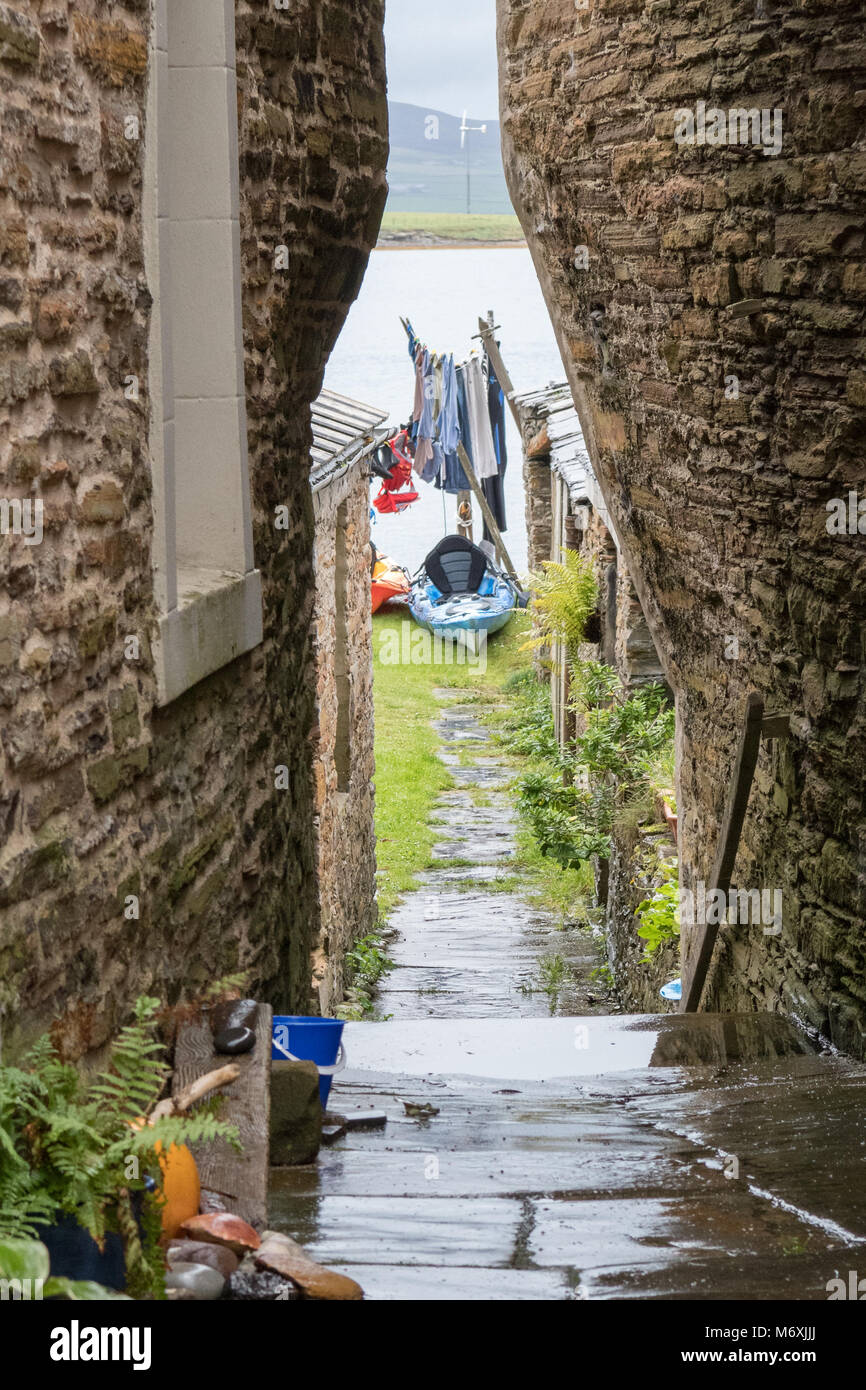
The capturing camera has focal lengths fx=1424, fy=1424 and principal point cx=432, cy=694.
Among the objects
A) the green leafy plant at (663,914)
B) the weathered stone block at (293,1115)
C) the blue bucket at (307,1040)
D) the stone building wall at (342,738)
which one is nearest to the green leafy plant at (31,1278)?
the weathered stone block at (293,1115)

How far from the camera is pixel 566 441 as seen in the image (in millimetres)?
14297

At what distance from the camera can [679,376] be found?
15.6 ft

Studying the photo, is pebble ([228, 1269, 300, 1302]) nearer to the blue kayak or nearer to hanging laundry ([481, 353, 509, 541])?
the blue kayak

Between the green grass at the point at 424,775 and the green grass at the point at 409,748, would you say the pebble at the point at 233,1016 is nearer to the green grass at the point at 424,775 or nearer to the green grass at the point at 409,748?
the green grass at the point at 424,775

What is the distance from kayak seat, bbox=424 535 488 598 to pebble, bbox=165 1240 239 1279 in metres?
19.7

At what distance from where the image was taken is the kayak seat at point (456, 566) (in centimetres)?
2205

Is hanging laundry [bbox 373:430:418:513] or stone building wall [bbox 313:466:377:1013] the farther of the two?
hanging laundry [bbox 373:430:418:513]

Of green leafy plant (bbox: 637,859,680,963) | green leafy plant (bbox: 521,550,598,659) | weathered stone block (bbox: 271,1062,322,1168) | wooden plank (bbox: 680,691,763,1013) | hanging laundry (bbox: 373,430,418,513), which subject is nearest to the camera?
weathered stone block (bbox: 271,1062,322,1168)

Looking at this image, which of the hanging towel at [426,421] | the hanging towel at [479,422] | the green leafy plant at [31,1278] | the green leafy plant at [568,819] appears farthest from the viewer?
the hanging towel at [426,421]

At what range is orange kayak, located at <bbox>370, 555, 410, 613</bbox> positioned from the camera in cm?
2289

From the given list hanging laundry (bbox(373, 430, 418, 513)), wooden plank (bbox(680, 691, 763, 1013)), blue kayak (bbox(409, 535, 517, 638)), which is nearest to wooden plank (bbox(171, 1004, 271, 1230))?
wooden plank (bbox(680, 691, 763, 1013))

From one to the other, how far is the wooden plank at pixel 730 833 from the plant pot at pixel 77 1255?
2.69 metres

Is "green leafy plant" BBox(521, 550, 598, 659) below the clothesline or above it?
below

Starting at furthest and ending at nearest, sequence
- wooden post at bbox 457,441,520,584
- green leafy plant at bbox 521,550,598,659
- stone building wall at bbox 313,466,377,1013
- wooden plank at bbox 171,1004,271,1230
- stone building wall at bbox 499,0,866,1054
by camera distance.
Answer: wooden post at bbox 457,441,520,584
green leafy plant at bbox 521,550,598,659
stone building wall at bbox 313,466,377,1013
stone building wall at bbox 499,0,866,1054
wooden plank at bbox 171,1004,271,1230
